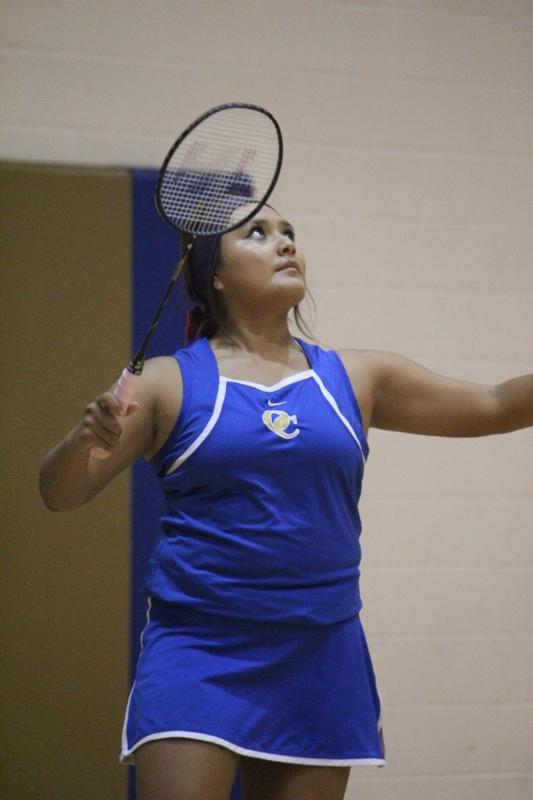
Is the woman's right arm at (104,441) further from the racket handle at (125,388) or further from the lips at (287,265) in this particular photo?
the lips at (287,265)

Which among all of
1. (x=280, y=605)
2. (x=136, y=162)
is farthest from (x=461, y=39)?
(x=280, y=605)

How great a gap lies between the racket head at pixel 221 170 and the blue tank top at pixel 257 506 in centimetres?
31

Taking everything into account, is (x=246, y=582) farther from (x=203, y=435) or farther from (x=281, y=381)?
(x=281, y=381)

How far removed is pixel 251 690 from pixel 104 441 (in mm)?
585

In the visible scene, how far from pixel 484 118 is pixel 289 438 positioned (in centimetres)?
191

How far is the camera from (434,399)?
2322 millimetres

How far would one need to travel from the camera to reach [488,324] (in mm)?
3500

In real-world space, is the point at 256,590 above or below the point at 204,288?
below

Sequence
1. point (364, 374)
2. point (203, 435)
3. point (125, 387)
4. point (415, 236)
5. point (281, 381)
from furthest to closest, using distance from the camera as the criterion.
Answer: point (415, 236), point (364, 374), point (281, 381), point (203, 435), point (125, 387)

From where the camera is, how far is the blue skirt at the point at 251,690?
75.4 inches

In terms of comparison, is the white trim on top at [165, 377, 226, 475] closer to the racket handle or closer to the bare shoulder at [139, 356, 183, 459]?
the bare shoulder at [139, 356, 183, 459]

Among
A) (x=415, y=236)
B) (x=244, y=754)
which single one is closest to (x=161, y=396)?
(x=244, y=754)

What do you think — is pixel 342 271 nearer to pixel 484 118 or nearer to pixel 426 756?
pixel 484 118

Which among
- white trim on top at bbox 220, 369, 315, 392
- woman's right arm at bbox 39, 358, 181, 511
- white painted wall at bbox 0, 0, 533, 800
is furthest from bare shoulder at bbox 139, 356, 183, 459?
white painted wall at bbox 0, 0, 533, 800
